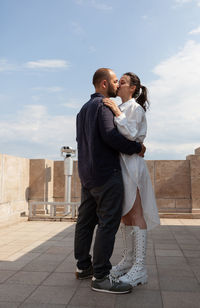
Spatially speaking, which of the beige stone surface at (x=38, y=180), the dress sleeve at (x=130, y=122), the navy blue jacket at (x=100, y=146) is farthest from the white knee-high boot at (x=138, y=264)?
the beige stone surface at (x=38, y=180)

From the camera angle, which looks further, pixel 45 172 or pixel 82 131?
pixel 45 172

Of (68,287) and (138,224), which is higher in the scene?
(138,224)

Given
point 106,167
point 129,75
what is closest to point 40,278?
point 106,167

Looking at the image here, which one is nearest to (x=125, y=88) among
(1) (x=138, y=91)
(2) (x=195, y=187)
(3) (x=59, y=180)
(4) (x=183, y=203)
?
(1) (x=138, y=91)

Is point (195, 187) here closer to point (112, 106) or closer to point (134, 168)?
point (134, 168)

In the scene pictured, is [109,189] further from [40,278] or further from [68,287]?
[40,278]

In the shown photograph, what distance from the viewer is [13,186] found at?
849cm

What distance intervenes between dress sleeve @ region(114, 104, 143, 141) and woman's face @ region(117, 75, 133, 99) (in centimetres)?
22

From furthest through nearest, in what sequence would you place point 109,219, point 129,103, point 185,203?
point 185,203 → point 129,103 → point 109,219

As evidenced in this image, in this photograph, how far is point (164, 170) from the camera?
9.41m

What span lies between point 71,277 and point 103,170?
1083 millimetres

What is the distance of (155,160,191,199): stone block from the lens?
9.40 m

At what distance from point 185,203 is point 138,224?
7.19 m

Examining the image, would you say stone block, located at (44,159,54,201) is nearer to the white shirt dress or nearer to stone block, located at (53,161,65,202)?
stone block, located at (53,161,65,202)
